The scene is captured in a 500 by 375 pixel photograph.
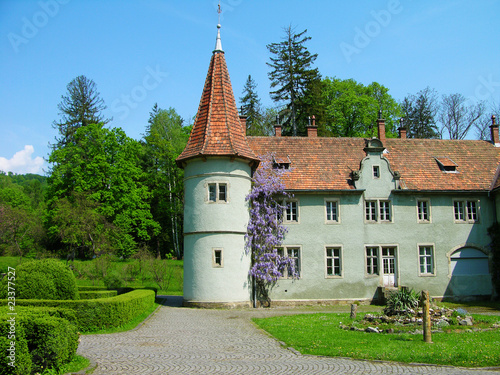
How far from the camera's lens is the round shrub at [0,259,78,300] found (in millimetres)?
16094

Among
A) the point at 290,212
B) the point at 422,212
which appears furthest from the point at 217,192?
the point at 422,212

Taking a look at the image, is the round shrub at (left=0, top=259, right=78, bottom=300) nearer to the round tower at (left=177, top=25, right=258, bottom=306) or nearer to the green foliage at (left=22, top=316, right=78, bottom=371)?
the round tower at (left=177, top=25, right=258, bottom=306)

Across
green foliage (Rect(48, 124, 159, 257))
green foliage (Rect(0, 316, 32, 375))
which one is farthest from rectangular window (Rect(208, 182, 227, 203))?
green foliage (Rect(48, 124, 159, 257))

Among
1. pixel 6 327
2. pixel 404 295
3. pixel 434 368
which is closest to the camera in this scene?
pixel 6 327

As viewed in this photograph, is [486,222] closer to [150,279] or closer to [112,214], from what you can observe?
[150,279]

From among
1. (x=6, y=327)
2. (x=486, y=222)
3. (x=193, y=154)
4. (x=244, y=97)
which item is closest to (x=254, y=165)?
(x=193, y=154)

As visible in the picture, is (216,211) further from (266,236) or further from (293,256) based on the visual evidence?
(293,256)

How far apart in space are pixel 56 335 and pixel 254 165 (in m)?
17.5

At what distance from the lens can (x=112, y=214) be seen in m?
42.2

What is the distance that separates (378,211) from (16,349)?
21357 mm

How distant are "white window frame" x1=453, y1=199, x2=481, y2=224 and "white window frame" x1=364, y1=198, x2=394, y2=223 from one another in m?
3.83

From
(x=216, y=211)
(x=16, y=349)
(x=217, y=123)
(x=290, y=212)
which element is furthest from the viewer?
(x=290, y=212)

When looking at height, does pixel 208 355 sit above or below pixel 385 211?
below

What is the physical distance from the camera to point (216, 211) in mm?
23391
